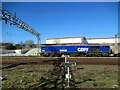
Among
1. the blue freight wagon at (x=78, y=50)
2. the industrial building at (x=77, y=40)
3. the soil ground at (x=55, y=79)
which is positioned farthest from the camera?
the industrial building at (x=77, y=40)

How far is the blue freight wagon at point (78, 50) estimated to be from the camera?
24609 mm

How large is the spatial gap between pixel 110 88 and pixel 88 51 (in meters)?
20.7

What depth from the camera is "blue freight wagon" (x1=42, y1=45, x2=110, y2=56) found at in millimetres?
→ 24609

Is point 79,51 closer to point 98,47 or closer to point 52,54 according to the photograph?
point 98,47

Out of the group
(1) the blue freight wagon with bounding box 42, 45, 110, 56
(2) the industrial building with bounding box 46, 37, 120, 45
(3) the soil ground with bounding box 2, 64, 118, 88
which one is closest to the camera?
(3) the soil ground with bounding box 2, 64, 118, 88

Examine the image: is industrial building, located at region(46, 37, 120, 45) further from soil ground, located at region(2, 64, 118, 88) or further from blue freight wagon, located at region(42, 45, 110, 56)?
soil ground, located at region(2, 64, 118, 88)

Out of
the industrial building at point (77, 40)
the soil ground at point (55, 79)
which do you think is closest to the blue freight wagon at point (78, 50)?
the soil ground at point (55, 79)

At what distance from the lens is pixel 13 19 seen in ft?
61.4

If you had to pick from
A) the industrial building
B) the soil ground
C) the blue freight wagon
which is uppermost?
the industrial building

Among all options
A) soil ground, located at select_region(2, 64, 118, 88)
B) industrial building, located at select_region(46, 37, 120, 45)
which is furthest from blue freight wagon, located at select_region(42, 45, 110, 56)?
A: industrial building, located at select_region(46, 37, 120, 45)

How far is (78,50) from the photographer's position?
25328 mm

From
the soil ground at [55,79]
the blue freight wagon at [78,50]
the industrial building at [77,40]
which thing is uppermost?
the industrial building at [77,40]

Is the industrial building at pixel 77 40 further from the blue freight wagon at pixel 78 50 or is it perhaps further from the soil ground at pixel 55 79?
the soil ground at pixel 55 79

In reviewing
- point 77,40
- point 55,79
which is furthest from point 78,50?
point 77,40
